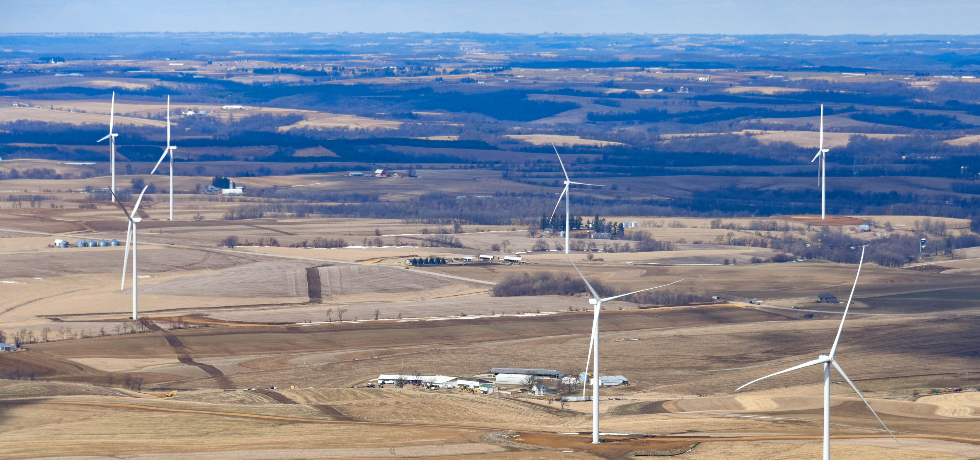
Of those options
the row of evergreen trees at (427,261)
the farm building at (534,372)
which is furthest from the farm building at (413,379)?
the row of evergreen trees at (427,261)

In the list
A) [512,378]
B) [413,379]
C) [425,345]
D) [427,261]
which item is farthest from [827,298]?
[413,379]

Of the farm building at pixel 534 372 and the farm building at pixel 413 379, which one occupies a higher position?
the farm building at pixel 413 379

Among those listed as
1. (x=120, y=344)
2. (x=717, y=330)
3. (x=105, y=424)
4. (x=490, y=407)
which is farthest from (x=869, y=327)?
(x=105, y=424)

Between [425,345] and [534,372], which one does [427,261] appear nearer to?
[425,345]

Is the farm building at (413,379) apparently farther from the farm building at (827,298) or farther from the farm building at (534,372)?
the farm building at (827,298)

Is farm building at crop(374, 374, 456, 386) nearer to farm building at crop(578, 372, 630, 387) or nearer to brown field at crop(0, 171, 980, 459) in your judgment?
brown field at crop(0, 171, 980, 459)

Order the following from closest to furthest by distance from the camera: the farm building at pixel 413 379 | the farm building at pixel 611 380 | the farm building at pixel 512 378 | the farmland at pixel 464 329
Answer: the farmland at pixel 464 329, the farm building at pixel 413 379, the farm building at pixel 512 378, the farm building at pixel 611 380

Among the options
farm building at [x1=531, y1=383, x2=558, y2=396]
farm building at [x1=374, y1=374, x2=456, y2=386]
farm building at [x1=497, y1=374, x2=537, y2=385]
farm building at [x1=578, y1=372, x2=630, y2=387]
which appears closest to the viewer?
farm building at [x1=531, y1=383, x2=558, y2=396]

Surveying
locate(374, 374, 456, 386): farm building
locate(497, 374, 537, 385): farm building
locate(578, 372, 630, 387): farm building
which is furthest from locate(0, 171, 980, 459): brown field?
locate(497, 374, 537, 385): farm building
